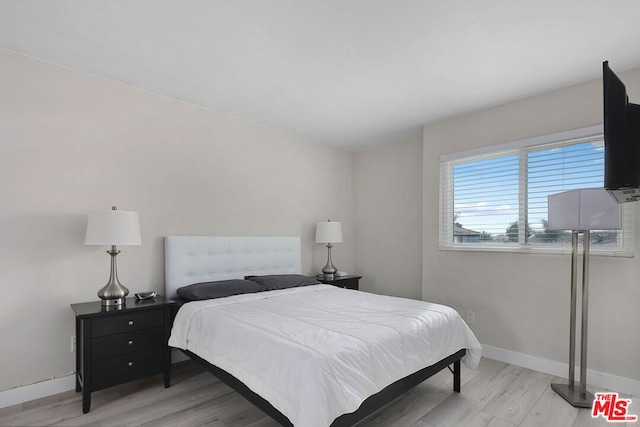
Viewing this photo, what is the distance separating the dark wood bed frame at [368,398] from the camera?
5.62 feet

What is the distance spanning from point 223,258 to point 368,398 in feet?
7.15

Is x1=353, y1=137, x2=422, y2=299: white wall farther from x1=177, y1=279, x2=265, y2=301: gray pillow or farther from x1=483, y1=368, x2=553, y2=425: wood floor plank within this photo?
x1=177, y1=279, x2=265, y2=301: gray pillow

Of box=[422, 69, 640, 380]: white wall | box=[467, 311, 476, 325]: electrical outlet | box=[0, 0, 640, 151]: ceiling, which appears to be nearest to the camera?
box=[0, 0, 640, 151]: ceiling

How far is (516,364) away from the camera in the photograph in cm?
315

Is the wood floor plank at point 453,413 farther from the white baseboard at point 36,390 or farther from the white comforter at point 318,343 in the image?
the white baseboard at point 36,390

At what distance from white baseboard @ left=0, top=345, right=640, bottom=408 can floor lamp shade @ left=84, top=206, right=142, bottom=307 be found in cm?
73

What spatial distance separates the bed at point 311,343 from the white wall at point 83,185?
383mm

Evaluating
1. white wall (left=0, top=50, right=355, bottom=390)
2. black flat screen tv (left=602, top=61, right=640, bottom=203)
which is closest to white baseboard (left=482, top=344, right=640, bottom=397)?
black flat screen tv (left=602, top=61, right=640, bottom=203)

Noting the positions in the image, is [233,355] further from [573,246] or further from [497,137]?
[497,137]

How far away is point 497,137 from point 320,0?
7.93ft

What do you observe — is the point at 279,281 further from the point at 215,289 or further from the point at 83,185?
the point at 83,185

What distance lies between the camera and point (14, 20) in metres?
2.07

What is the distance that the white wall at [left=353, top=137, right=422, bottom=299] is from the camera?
4375mm

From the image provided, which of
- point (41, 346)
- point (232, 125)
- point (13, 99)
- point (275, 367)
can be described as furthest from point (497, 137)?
point (41, 346)
